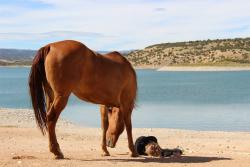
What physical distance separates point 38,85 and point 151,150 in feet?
9.81

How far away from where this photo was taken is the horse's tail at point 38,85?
10.4 metres

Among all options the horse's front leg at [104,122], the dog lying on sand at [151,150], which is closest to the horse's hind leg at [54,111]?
the horse's front leg at [104,122]

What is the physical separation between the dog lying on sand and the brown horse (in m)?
1.00

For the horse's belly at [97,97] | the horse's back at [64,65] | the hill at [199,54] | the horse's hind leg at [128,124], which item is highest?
the horse's back at [64,65]

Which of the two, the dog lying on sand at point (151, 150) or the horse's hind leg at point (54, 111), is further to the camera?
the dog lying on sand at point (151, 150)

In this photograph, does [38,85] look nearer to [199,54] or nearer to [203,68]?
[203,68]

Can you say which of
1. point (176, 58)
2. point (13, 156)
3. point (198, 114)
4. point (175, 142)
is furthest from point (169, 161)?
point (176, 58)

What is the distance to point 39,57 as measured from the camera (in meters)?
10.4

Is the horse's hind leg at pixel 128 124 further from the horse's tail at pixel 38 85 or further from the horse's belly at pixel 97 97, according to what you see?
the horse's tail at pixel 38 85

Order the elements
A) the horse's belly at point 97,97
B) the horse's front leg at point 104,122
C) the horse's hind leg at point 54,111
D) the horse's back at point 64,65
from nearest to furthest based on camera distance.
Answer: the horse's back at point 64,65, the horse's hind leg at point 54,111, the horse's belly at point 97,97, the horse's front leg at point 104,122

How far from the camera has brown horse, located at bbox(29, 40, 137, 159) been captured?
10.2 metres

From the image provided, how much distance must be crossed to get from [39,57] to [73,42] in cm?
72

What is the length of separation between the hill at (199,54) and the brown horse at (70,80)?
130m

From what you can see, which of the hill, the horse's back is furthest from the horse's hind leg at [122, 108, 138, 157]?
the hill
